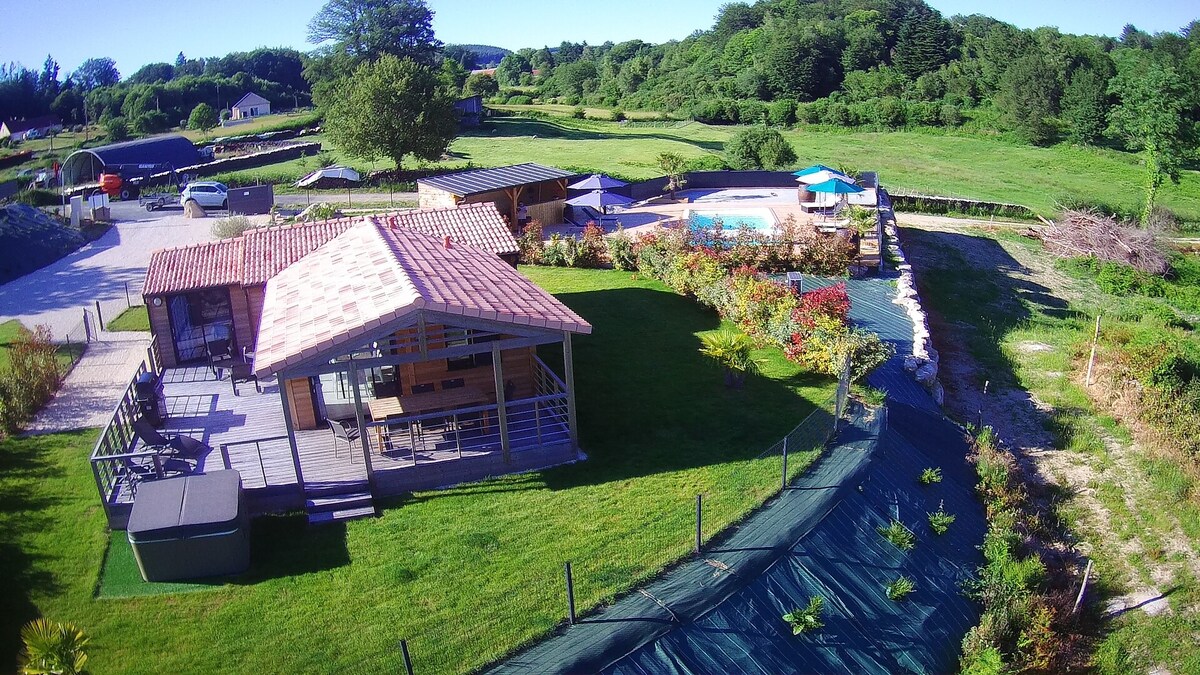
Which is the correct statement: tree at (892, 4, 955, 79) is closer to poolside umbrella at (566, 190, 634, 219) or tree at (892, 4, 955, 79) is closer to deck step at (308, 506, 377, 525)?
poolside umbrella at (566, 190, 634, 219)

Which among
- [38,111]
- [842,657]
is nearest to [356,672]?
[842,657]

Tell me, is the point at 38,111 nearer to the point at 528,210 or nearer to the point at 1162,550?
the point at 528,210

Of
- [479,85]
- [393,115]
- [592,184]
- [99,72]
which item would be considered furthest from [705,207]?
[99,72]

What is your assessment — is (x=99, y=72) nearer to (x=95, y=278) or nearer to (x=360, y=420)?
(x=95, y=278)

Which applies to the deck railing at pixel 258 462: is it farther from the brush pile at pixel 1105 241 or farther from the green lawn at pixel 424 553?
the brush pile at pixel 1105 241

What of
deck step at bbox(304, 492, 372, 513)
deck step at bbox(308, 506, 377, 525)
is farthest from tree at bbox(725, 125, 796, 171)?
deck step at bbox(308, 506, 377, 525)

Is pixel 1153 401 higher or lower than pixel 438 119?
lower
